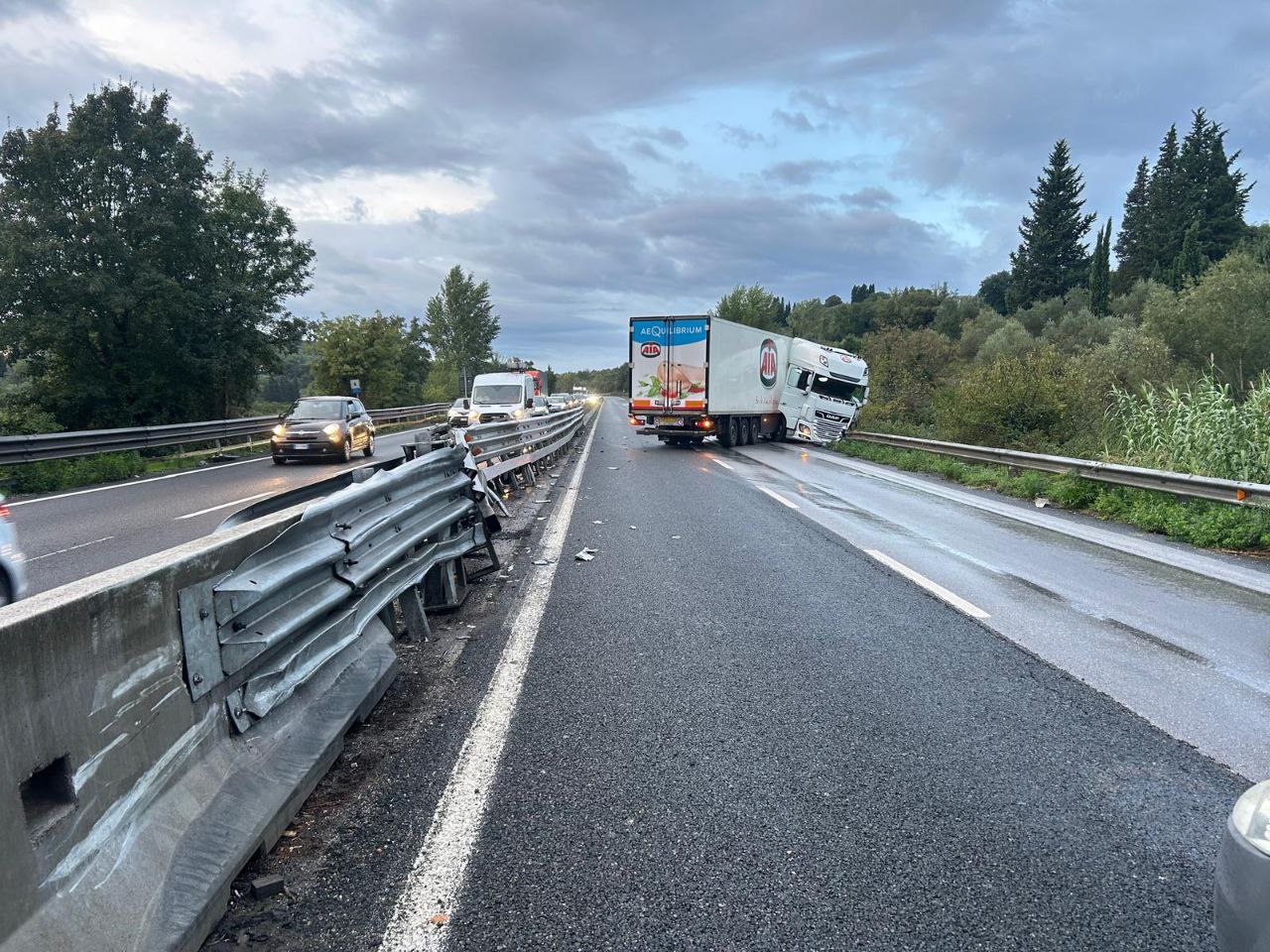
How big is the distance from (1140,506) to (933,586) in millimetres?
6667

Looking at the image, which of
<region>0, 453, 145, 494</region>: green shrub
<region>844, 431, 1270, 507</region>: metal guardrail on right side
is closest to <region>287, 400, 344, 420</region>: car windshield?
<region>0, 453, 145, 494</region>: green shrub

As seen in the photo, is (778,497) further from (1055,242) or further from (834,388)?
(1055,242)

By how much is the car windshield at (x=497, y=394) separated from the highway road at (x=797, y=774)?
76.6 feet

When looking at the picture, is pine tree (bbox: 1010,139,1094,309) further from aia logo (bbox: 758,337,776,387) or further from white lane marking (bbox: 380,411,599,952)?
white lane marking (bbox: 380,411,599,952)

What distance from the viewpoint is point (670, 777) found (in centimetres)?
314

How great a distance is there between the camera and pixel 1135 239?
7781 cm

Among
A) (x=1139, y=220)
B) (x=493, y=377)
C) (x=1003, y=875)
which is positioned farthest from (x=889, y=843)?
(x=1139, y=220)

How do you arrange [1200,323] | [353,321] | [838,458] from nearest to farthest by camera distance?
1. [838,458]
2. [1200,323]
3. [353,321]

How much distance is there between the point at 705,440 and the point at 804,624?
2372 centimetres

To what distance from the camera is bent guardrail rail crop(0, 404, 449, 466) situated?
13805mm

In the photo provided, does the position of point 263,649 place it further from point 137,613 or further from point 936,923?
point 936,923

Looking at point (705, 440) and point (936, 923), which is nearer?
point (936, 923)

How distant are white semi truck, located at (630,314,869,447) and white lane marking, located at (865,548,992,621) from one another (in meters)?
15.4

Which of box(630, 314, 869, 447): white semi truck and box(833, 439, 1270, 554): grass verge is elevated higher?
box(630, 314, 869, 447): white semi truck
